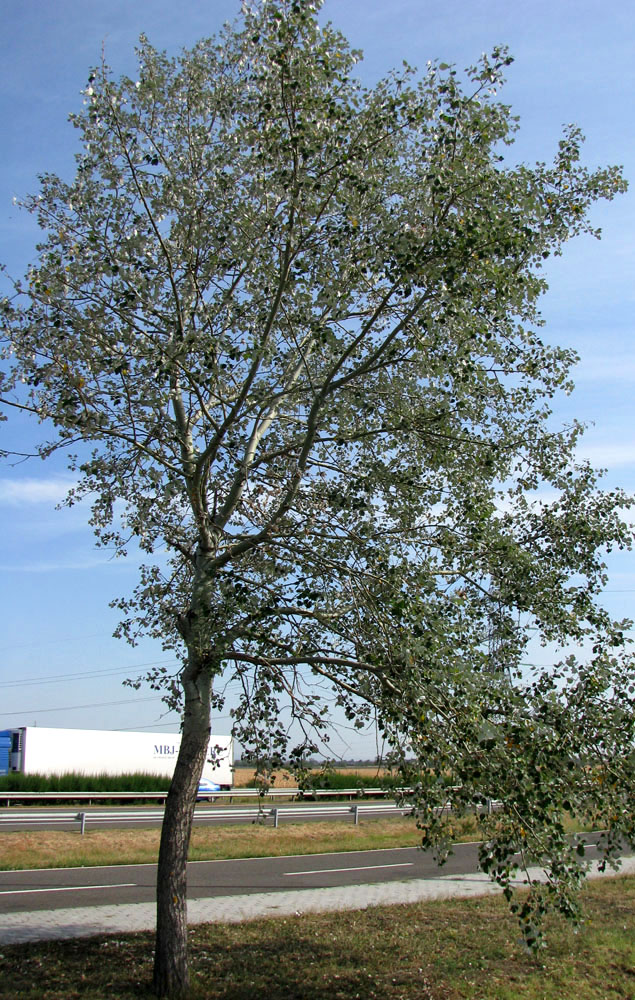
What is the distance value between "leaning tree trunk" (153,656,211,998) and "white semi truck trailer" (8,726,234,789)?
3026 centimetres

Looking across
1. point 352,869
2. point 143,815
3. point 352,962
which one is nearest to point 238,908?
point 352,962

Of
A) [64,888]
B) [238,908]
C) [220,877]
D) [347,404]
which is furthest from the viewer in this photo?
[220,877]

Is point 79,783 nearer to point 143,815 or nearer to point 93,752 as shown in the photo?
point 93,752

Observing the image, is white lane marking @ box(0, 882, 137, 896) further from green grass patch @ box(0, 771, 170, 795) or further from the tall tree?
green grass patch @ box(0, 771, 170, 795)

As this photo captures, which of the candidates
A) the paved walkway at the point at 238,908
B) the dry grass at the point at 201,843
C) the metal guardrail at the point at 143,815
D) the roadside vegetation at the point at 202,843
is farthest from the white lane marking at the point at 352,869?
the roadside vegetation at the point at 202,843

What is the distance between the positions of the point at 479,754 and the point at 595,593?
261 centimetres

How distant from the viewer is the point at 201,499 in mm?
7734

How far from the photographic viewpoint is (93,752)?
4147cm

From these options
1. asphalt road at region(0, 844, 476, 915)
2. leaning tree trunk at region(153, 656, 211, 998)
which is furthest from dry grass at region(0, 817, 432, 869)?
leaning tree trunk at region(153, 656, 211, 998)

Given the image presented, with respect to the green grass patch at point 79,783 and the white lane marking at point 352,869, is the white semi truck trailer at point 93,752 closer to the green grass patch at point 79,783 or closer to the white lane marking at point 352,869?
the green grass patch at point 79,783

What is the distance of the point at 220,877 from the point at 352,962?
7837mm

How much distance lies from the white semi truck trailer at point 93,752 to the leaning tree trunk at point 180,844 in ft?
99.3

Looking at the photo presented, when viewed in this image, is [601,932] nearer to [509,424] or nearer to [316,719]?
[316,719]

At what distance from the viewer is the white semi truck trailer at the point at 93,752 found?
128 ft
